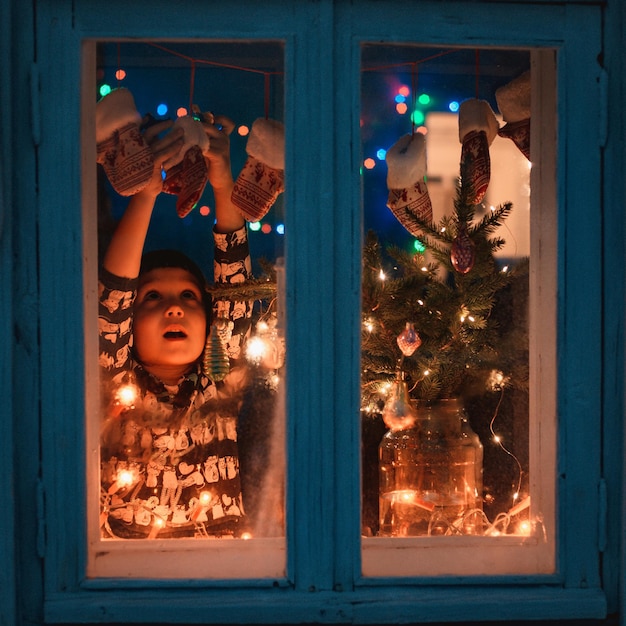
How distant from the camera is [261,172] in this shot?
1.55m

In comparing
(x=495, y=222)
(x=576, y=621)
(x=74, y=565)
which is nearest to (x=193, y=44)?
(x=495, y=222)

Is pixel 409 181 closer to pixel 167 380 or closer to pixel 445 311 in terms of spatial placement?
pixel 445 311

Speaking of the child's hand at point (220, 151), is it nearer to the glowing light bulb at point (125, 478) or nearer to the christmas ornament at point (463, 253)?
the christmas ornament at point (463, 253)

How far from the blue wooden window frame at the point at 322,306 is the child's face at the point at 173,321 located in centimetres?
35

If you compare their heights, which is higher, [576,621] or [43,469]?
[43,469]

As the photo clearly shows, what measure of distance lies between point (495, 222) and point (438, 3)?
429mm

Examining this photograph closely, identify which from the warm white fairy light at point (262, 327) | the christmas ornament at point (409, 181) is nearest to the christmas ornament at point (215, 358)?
the warm white fairy light at point (262, 327)

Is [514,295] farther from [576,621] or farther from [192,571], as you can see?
[192,571]

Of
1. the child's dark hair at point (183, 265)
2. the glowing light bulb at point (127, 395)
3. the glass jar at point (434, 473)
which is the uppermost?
the child's dark hair at point (183, 265)

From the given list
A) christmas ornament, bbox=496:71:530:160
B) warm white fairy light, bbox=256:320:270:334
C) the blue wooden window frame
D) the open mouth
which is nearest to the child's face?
the open mouth

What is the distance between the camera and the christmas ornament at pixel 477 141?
5.40ft

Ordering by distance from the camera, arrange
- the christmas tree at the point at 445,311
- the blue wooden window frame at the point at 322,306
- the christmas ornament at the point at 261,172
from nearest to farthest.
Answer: the blue wooden window frame at the point at 322,306 < the christmas ornament at the point at 261,172 < the christmas tree at the point at 445,311

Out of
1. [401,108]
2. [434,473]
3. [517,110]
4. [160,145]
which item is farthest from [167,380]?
[517,110]

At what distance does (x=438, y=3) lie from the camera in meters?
1.40
